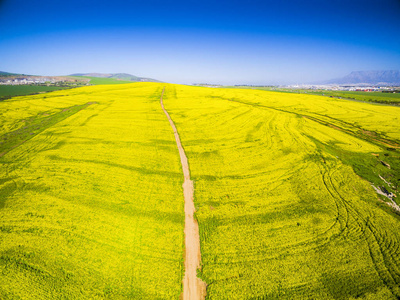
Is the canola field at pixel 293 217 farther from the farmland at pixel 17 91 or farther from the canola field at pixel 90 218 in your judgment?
the farmland at pixel 17 91

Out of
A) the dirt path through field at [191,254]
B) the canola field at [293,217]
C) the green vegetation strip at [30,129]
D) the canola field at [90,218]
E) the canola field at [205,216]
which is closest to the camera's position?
the dirt path through field at [191,254]

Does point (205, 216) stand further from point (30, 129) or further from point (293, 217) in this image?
point (30, 129)

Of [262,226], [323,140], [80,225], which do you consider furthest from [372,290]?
[323,140]

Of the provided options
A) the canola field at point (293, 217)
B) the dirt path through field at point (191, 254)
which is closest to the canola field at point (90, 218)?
the dirt path through field at point (191, 254)

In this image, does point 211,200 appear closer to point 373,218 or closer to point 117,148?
point 373,218

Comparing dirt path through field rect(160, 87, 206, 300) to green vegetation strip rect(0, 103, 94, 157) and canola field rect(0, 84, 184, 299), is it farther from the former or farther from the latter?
green vegetation strip rect(0, 103, 94, 157)
